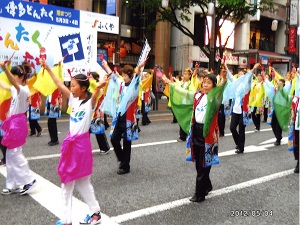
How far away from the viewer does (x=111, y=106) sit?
652cm

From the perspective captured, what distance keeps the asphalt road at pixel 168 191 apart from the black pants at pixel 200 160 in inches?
7.5

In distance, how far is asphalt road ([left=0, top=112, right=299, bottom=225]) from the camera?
4.06 m

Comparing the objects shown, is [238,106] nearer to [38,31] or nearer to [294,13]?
[38,31]

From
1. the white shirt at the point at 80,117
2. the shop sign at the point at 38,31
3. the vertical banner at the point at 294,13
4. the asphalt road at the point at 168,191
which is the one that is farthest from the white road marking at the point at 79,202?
the vertical banner at the point at 294,13

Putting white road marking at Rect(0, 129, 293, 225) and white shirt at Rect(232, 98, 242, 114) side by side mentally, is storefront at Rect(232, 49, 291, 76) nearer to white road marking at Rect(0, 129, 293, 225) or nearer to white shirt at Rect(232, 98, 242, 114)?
white shirt at Rect(232, 98, 242, 114)

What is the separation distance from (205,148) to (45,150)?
4149mm

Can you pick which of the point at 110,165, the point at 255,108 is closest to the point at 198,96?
the point at 110,165

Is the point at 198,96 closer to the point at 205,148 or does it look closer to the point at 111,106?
the point at 205,148

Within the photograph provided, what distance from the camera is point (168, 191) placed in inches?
197

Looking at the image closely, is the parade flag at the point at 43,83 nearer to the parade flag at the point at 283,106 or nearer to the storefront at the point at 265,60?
the parade flag at the point at 283,106

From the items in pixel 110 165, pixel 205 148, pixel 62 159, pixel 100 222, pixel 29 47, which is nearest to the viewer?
pixel 62 159

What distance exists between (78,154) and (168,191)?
188 cm

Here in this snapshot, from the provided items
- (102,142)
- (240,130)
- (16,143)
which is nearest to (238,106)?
(240,130)

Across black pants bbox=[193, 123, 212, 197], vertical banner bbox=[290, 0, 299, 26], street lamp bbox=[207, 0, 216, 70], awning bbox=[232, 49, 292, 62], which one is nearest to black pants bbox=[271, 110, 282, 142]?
black pants bbox=[193, 123, 212, 197]
